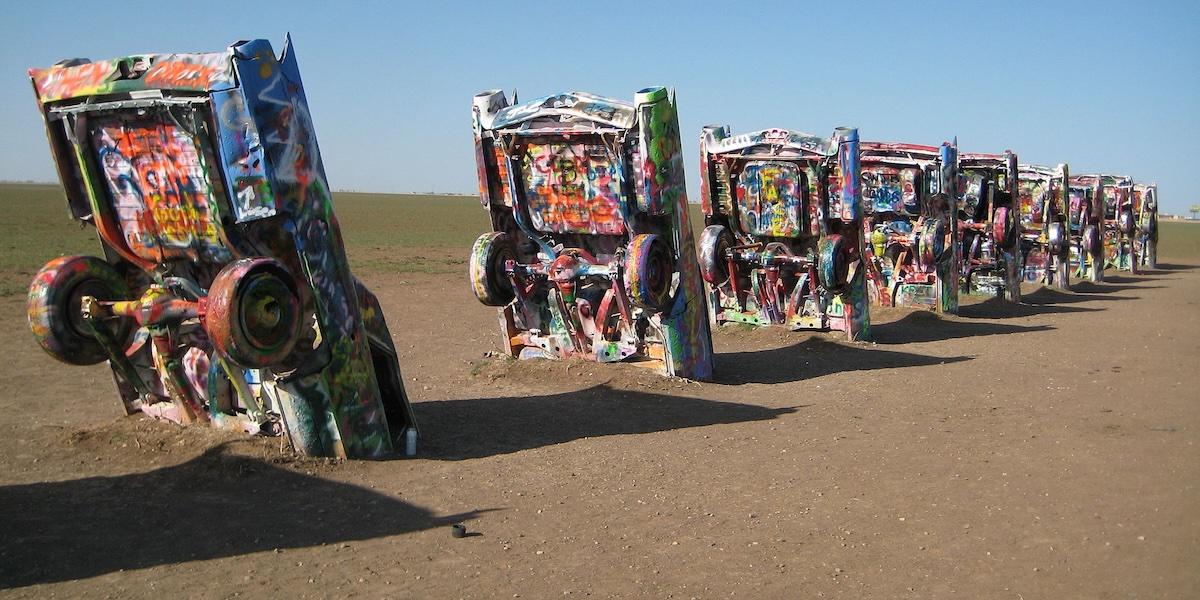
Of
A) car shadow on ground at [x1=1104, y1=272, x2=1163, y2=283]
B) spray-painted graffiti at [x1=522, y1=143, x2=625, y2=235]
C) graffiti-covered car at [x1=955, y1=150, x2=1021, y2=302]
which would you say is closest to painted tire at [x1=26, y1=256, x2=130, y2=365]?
spray-painted graffiti at [x1=522, y1=143, x2=625, y2=235]

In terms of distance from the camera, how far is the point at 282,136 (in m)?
6.95

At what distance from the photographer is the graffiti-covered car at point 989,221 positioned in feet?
62.1

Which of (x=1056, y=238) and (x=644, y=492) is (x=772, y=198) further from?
(x=1056, y=238)

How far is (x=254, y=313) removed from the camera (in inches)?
262

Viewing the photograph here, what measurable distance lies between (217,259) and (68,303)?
117cm

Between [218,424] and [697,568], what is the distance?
411 cm

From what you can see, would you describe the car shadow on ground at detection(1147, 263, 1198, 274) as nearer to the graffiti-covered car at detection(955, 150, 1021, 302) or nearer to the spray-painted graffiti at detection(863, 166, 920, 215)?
the graffiti-covered car at detection(955, 150, 1021, 302)

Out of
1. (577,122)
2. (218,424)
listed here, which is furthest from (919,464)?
(218,424)

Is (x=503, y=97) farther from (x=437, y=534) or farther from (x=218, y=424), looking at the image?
(x=437, y=534)

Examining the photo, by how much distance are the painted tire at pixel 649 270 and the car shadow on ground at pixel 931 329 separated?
5.21 meters

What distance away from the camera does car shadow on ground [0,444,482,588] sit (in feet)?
19.4

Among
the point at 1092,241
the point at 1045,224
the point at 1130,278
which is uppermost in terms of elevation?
the point at 1045,224

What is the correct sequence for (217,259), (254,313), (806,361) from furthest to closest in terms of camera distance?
(806,361) → (217,259) → (254,313)

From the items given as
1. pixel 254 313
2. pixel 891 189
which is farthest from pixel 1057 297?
pixel 254 313
